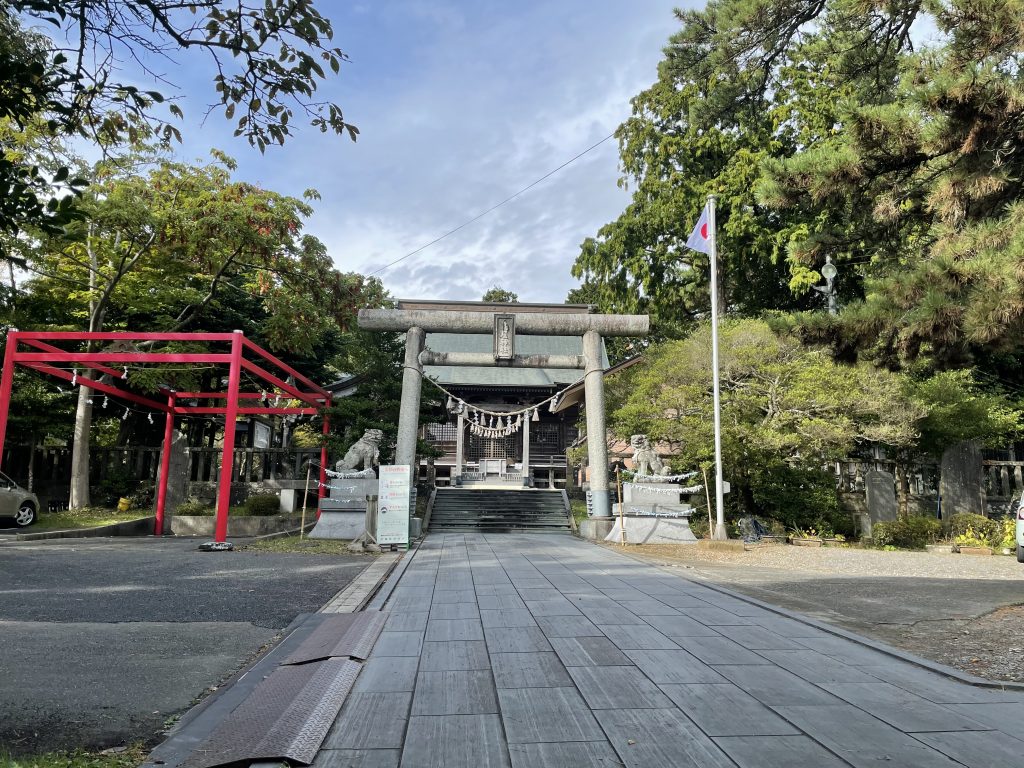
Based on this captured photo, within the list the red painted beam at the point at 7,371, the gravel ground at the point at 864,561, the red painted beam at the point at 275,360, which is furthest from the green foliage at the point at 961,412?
the red painted beam at the point at 7,371

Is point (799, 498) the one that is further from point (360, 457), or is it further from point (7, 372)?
point (7, 372)

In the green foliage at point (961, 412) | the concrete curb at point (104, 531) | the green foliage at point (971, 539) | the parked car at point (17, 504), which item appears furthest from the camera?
the green foliage at point (961, 412)

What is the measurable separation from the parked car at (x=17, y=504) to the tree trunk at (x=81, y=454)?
1.58 m

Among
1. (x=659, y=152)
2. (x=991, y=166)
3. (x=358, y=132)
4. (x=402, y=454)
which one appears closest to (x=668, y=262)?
(x=659, y=152)

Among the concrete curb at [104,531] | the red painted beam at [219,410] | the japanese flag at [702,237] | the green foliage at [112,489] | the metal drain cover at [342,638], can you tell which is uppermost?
the japanese flag at [702,237]

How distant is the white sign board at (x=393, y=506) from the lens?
1112 centimetres

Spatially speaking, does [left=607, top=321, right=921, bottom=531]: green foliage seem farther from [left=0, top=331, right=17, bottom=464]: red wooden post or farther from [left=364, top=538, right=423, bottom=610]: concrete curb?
[left=0, top=331, right=17, bottom=464]: red wooden post

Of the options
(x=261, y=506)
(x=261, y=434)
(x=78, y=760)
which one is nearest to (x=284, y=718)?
(x=78, y=760)

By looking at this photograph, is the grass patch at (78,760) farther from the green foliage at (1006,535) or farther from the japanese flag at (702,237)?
the green foliage at (1006,535)

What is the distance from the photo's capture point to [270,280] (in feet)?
46.4

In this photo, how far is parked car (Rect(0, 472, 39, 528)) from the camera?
41.3 ft

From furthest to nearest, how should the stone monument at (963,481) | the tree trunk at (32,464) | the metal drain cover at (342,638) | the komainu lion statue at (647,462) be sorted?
Result: the tree trunk at (32,464) → the stone monument at (963,481) → the komainu lion statue at (647,462) → the metal drain cover at (342,638)

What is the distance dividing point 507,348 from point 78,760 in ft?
43.1

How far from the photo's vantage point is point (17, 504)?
12.8 m
